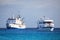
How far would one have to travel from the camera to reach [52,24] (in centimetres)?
168

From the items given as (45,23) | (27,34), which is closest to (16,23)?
(27,34)

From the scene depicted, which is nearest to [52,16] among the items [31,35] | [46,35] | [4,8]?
[46,35]

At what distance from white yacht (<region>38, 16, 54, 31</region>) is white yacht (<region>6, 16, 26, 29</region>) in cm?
27

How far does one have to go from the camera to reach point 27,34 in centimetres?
168

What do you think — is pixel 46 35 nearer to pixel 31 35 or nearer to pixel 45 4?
pixel 31 35

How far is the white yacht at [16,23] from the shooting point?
165 cm

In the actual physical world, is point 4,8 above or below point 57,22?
above

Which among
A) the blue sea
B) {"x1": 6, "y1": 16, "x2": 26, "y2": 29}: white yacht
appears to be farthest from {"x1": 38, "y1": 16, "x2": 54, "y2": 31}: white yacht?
{"x1": 6, "y1": 16, "x2": 26, "y2": 29}: white yacht

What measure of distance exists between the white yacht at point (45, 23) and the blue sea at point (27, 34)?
7cm

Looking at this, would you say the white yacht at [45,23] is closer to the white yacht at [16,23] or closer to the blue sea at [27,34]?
the blue sea at [27,34]

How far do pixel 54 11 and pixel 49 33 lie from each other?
382mm

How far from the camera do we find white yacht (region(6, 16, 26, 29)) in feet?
5.43

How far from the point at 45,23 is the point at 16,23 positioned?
0.49 metres

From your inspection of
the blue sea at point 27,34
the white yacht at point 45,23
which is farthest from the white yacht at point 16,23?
the white yacht at point 45,23
